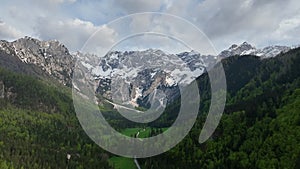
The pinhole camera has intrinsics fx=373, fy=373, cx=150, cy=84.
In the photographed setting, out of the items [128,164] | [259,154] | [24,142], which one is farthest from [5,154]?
[259,154]

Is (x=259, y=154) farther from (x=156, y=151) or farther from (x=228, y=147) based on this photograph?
(x=156, y=151)

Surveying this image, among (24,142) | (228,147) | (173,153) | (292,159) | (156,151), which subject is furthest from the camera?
(24,142)

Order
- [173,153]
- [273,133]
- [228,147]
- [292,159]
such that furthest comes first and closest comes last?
1. [173,153]
2. [228,147]
3. [273,133]
4. [292,159]

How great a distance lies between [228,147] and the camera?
14750 cm

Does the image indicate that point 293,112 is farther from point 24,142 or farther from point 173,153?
point 24,142

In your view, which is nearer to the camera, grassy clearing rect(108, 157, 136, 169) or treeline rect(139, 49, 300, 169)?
treeline rect(139, 49, 300, 169)

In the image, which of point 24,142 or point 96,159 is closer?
point 96,159

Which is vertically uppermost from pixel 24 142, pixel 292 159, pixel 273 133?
pixel 24 142

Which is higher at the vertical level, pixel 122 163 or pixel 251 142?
pixel 122 163

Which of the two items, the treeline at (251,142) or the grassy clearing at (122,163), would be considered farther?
the grassy clearing at (122,163)

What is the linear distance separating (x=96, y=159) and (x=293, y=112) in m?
87.2

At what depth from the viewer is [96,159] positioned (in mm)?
170375

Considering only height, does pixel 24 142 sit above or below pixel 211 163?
above

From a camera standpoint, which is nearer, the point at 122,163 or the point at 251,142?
the point at 251,142
